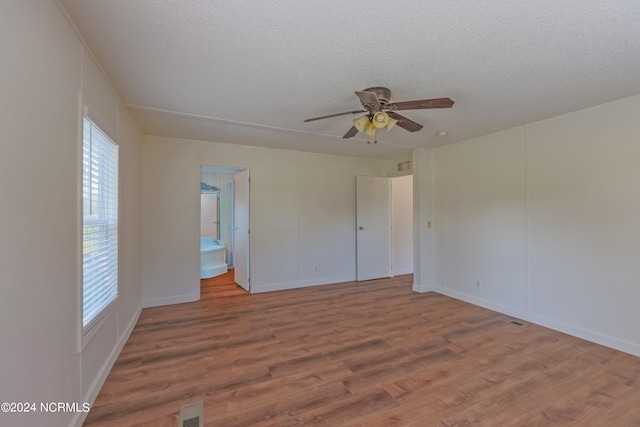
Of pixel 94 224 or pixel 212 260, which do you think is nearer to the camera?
pixel 94 224

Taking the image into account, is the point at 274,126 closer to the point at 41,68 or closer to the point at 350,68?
the point at 350,68

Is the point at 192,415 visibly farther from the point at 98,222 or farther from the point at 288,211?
the point at 288,211

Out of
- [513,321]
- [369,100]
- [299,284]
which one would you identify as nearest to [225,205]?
[299,284]

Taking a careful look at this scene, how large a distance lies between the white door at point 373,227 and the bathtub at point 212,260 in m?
3.02

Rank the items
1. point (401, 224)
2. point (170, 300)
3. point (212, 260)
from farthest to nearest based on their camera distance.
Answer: point (401, 224), point (212, 260), point (170, 300)

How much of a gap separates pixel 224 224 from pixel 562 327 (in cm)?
679

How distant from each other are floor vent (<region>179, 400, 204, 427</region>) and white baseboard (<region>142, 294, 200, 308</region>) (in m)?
2.56

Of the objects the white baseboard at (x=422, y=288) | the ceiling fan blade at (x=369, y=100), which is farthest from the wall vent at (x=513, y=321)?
the ceiling fan blade at (x=369, y=100)

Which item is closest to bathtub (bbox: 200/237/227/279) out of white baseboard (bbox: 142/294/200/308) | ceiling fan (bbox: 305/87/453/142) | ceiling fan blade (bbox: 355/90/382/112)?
white baseboard (bbox: 142/294/200/308)

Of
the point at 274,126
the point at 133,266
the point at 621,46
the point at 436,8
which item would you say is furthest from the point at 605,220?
the point at 133,266

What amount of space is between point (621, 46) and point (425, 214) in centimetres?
321

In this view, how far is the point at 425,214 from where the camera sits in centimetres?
495

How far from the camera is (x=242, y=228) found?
17.0 feet

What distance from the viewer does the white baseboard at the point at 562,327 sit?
2.80 meters
